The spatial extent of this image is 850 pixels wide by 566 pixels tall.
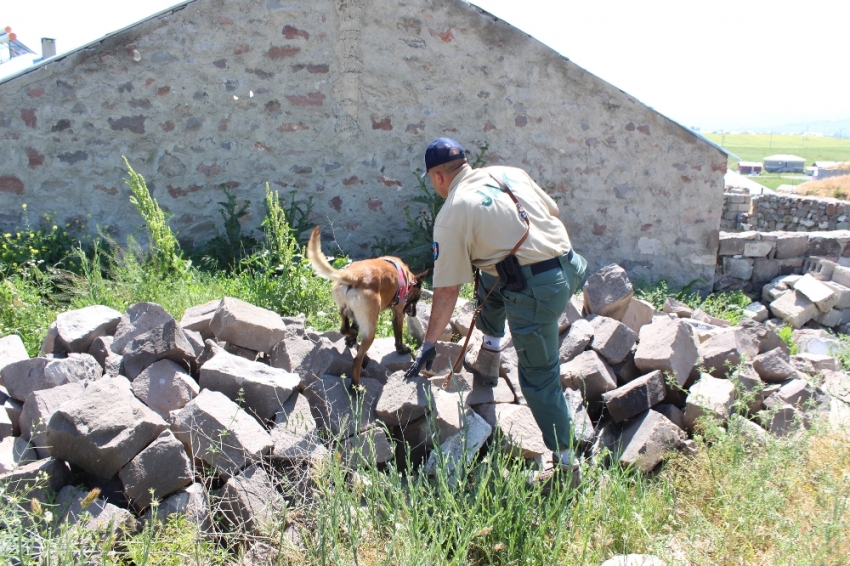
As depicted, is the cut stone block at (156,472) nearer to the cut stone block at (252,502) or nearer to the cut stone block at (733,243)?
the cut stone block at (252,502)

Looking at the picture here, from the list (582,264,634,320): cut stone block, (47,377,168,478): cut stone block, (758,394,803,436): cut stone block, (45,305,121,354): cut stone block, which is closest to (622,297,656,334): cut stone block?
(582,264,634,320): cut stone block

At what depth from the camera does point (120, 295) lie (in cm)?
608

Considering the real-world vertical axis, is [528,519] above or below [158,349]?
below

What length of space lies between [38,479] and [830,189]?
22639mm

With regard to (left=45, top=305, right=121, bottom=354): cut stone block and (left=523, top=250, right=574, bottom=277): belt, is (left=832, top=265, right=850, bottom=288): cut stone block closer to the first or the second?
(left=523, top=250, right=574, bottom=277): belt

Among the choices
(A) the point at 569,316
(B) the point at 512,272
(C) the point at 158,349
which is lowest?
(A) the point at 569,316

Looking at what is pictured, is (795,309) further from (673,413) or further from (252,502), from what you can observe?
(252,502)

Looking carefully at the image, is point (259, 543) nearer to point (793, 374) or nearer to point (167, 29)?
point (793, 374)

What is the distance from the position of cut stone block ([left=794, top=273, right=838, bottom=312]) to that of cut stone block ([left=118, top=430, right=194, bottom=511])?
762 cm

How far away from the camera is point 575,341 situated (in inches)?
210

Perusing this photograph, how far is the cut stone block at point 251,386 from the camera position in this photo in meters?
4.21

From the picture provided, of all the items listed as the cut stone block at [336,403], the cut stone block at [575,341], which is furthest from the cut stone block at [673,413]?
the cut stone block at [336,403]

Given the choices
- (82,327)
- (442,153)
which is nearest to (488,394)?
(442,153)

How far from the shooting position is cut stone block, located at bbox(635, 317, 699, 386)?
4.99 meters
